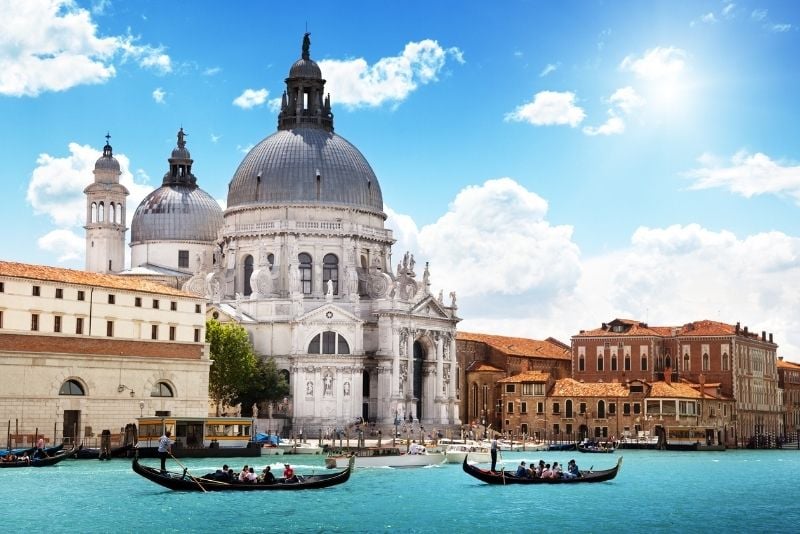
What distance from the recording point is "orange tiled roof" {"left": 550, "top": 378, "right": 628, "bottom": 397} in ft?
321

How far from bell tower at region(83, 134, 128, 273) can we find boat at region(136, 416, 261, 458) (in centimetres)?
3668

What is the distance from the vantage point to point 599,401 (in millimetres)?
98062

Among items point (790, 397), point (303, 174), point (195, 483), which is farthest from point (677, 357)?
point (195, 483)

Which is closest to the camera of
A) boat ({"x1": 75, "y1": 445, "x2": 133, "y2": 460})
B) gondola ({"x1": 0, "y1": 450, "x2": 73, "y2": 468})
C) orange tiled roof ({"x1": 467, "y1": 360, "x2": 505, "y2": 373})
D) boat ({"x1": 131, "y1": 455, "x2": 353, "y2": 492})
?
boat ({"x1": 131, "y1": 455, "x2": 353, "y2": 492})

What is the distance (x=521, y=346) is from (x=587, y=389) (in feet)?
41.3

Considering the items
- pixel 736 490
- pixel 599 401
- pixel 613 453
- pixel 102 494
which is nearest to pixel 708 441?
pixel 599 401

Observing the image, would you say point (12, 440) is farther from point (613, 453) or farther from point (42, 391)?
point (613, 453)

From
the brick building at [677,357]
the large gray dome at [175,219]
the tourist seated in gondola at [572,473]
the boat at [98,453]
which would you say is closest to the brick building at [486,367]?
the brick building at [677,357]

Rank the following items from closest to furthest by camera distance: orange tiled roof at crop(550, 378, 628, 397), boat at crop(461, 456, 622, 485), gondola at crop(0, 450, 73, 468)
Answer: boat at crop(461, 456, 622, 485), gondola at crop(0, 450, 73, 468), orange tiled roof at crop(550, 378, 628, 397)

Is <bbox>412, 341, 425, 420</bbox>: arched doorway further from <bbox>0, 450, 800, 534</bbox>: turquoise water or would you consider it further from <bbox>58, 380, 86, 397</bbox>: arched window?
<bbox>58, 380, 86, 397</bbox>: arched window

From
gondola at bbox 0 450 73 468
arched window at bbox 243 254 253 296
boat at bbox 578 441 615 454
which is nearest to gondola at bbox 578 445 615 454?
boat at bbox 578 441 615 454

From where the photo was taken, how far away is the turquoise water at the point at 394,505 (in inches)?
1634

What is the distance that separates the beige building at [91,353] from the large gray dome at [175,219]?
100 feet

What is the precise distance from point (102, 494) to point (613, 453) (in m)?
43.5
